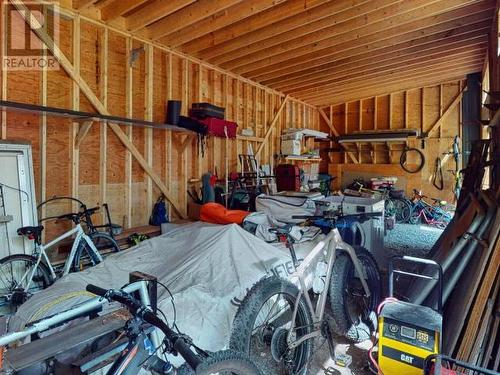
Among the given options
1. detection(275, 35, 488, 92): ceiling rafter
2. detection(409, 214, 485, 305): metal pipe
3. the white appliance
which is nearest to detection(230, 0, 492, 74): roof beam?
detection(275, 35, 488, 92): ceiling rafter

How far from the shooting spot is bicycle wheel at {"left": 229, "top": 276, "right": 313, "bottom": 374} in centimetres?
185

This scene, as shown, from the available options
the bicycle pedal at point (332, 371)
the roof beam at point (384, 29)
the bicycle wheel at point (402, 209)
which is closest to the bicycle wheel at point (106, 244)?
the bicycle pedal at point (332, 371)

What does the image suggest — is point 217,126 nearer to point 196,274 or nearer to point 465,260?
point 196,274

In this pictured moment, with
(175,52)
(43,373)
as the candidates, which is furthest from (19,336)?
(175,52)

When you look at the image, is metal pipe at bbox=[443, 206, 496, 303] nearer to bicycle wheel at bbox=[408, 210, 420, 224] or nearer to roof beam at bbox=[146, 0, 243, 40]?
roof beam at bbox=[146, 0, 243, 40]

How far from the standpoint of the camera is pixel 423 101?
341 inches

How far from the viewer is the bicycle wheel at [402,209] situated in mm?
7559

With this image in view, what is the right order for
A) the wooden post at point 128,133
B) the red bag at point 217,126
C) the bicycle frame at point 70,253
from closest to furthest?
the bicycle frame at point 70,253 < the wooden post at point 128,133 < the red bag at point 217,126

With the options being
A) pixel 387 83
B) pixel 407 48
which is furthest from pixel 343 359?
pixel 387 83

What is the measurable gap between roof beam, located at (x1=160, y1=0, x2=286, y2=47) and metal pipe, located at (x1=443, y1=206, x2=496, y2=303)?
3246 mm

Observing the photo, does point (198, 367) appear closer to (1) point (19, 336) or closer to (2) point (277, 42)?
(1) point (19, 336)

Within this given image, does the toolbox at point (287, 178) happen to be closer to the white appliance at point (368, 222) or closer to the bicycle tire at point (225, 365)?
the white appliance at point (368, 222)

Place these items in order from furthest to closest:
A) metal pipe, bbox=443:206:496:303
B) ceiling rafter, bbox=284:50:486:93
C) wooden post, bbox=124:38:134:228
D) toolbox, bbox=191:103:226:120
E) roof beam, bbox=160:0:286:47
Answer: ceiling rafter, bbox=284:50:486:93 → toolbox, bbox=191:103:226:120 → wooden post, bbox=124:38:134:228 → roof beam, bbox=160:0:286:47 → metal pipe, bbox=443:206:496:303

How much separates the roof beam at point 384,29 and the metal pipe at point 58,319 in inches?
183
